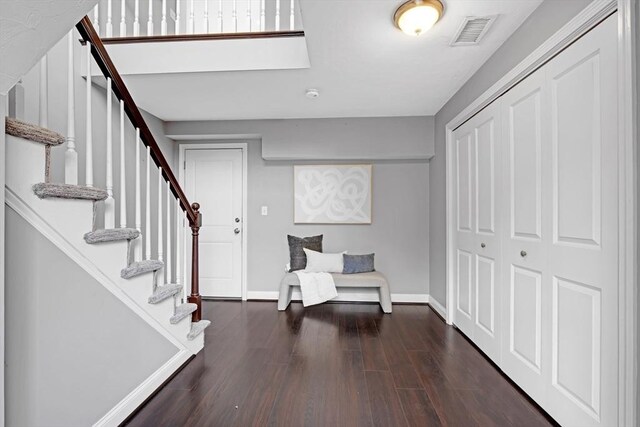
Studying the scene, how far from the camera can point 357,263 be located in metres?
3.44

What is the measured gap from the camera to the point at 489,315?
7.22ft

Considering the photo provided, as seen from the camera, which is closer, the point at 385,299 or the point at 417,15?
the point at 417,15

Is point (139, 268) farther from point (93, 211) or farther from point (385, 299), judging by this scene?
point (385, 299)

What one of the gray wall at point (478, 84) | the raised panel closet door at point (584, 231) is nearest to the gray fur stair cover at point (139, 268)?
the raised panel closet door at point (584, 231)

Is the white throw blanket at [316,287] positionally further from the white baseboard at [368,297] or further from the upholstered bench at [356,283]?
the white baseboard at [368,297]

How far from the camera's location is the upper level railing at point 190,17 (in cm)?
242

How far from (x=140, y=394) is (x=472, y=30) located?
291 cm

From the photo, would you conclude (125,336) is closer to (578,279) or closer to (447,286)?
(578,279)

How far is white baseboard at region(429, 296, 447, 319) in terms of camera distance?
307 centimetres

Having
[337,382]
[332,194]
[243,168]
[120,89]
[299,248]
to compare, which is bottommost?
[337,382]

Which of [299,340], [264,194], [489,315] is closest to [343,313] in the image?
[299,340]

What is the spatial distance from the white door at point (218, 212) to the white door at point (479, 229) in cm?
257

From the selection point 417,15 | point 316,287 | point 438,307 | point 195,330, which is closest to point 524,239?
point 417,15

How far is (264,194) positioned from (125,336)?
241 cm
